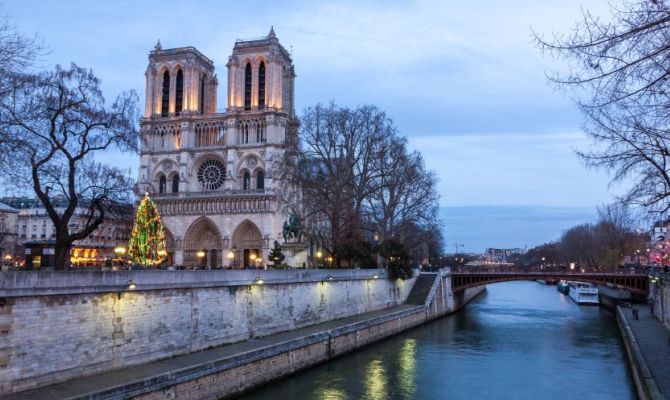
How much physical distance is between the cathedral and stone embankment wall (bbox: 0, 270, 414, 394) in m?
28.2

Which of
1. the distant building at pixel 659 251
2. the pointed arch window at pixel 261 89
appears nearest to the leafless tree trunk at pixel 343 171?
the pointed arch window at pixel 261 89

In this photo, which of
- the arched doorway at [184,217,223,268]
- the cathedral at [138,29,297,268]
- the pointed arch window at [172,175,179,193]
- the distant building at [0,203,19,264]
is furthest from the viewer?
the pointed arch window at [172,175,179,193]

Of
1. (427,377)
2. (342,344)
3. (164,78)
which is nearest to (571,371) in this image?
(427,377)

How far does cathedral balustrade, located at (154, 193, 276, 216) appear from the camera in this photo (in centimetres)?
5288

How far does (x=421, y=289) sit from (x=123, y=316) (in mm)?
29838

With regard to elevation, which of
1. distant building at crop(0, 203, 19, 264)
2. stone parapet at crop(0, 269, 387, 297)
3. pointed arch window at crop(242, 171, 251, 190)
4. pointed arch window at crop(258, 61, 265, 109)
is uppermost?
pointed arch window at crop(258, 61, 265, 109)

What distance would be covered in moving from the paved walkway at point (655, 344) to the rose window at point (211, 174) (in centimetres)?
3574

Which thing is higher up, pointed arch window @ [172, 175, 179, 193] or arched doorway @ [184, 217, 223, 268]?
pointed arch window @ [172, 175, 179, 193]

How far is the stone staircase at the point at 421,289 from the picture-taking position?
41.5 metres

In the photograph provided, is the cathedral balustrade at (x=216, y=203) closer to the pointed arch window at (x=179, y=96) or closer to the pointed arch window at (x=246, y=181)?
the pointed arch window at (x=246, y=181)

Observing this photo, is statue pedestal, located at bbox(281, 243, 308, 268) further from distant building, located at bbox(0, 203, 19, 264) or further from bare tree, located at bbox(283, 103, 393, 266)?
distant building, located at bbox(0, 203, 19, 264)

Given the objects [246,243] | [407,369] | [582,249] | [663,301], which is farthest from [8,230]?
[582,249]

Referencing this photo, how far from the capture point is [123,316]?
1623 cm

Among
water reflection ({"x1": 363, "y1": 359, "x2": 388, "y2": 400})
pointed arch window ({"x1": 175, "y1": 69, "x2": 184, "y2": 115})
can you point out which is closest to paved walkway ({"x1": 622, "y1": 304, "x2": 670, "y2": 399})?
water reflection ({"x1": 363, "y1": 359, "x2": 388, "y2": 400})
